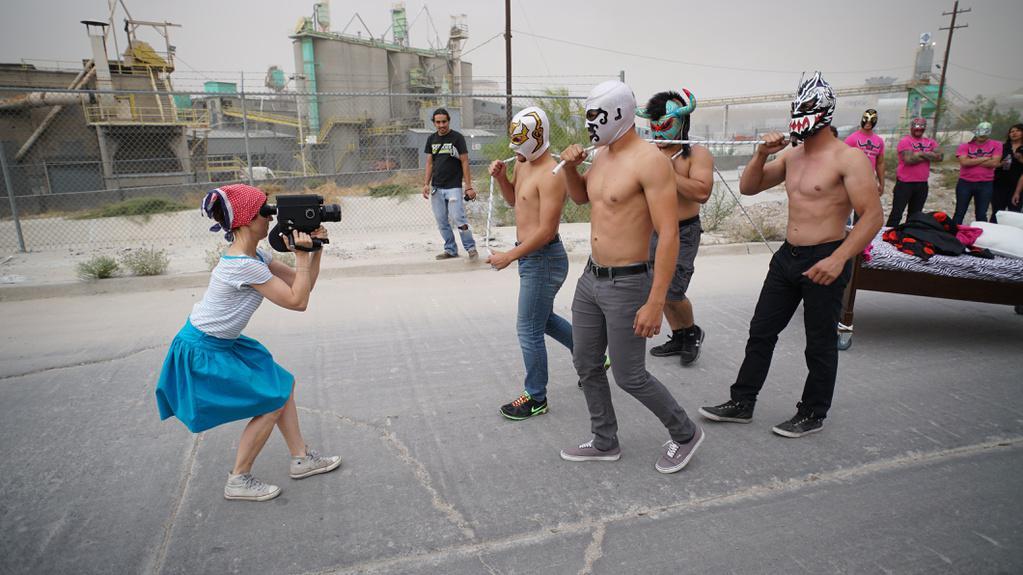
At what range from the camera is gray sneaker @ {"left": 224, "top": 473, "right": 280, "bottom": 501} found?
2.88 metres

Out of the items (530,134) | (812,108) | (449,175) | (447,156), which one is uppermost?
(812,108)

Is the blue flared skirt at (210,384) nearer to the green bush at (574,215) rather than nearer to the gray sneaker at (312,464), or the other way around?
the gray sneaker at (312,464)

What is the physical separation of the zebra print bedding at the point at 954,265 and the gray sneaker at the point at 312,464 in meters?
4.37

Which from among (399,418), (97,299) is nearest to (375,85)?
(97,299)

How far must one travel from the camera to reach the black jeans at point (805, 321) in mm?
3328

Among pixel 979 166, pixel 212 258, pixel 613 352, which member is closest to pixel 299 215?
pixel 613 352

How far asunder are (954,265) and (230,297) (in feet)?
17.2

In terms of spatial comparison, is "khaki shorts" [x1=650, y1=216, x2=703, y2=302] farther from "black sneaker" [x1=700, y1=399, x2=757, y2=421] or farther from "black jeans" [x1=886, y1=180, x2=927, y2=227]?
"black jeans" [x1=886, y1=180, x2=927, y2=227]

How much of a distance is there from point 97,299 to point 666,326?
20.1 ft

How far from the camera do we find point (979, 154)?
8.23 metres

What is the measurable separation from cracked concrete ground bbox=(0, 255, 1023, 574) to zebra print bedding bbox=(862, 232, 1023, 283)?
2.15 feet

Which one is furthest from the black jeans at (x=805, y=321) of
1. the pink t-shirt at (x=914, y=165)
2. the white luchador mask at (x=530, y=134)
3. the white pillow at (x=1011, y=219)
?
the pink t-shirt at (x=914, y=165)

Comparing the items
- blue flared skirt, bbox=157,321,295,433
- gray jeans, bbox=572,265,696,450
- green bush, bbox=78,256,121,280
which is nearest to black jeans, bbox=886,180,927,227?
gray jeans, bbox=572,265,696,450

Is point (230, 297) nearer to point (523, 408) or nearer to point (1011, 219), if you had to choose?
point (523, 408)
